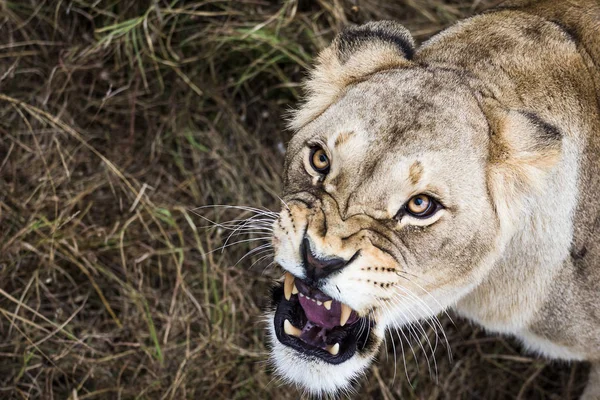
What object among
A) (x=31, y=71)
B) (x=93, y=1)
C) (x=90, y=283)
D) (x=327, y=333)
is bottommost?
(x=90, y=283)

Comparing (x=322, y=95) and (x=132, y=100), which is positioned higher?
(x=322, y=95)

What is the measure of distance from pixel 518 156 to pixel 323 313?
0.73m

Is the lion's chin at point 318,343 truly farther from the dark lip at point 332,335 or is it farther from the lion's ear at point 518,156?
the lion's ear at point 518,156

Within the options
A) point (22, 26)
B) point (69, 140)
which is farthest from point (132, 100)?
point (22, 26)

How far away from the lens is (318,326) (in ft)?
7.88

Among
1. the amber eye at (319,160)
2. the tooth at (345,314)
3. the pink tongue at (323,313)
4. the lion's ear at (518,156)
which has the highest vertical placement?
the lion's ear at (518,156)

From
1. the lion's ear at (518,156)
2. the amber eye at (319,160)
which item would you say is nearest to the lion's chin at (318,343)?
the amber eye at (319,160)

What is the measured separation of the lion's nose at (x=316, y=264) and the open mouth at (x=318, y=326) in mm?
211

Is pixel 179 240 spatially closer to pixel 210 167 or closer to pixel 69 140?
pixel 210 167

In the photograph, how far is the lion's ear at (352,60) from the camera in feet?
8.19

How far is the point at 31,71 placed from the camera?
3.88 m

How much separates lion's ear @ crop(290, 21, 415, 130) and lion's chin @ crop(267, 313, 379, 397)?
716mm

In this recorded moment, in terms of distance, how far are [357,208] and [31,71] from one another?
2.35 m

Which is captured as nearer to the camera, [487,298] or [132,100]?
[487,298]
